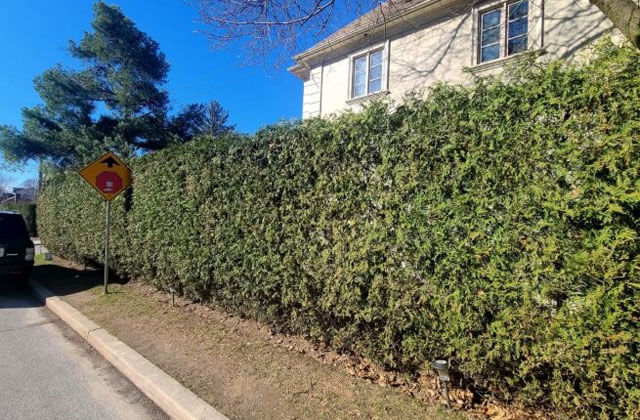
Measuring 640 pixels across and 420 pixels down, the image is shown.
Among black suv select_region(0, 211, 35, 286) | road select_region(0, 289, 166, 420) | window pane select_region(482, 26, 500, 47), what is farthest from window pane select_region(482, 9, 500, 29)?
black suv select_region(0, 211, 35, 286)

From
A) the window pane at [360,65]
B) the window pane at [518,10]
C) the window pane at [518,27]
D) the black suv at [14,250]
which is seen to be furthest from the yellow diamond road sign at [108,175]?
the window pane at [518,10]

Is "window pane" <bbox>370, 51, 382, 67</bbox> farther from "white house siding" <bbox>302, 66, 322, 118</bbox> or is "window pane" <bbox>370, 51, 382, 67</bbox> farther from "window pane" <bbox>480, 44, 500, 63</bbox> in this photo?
"window pane" <bbox>480, 44, 500, 63</bbox>

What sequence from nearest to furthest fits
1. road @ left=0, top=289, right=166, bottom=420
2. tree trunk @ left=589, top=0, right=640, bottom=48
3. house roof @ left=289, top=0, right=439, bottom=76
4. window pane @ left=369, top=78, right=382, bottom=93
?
road @ left=0, top=289, right=166, bottom=420 < tree trunk @ left=589, top=0, right=640, bottom=48 < house roof @ left=289, top=0, right=439, bottom=76 < window pane @ left=369, top=78, right=382, bottom=93

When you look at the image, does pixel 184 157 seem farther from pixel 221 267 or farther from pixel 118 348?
pixel 118 348

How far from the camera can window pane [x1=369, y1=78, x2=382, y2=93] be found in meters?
11.4

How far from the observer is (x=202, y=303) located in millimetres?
6055

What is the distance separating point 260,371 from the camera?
383cm

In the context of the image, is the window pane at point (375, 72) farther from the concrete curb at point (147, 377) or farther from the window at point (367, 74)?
the concrete curb at point (147, 377)

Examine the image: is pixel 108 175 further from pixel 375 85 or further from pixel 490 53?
pixel 490 53

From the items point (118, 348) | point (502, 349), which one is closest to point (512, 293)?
point (502, 349)

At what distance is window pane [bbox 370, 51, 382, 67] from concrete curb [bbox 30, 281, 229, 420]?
33.1 feet

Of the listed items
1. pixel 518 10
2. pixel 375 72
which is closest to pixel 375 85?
pixel 375 72

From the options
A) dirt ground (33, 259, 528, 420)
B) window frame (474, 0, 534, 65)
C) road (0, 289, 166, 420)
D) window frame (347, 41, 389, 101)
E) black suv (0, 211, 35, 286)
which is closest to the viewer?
dirt ground (33, 259, 528, 420)

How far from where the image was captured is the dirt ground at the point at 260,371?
3096mm
